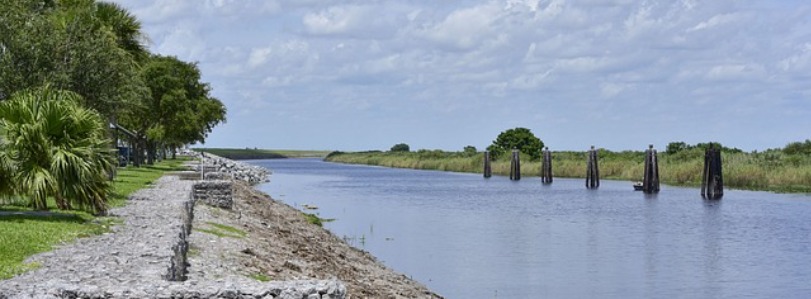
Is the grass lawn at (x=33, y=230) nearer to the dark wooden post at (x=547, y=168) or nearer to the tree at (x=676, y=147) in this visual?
the dark wooden post at (x=547, y=168)

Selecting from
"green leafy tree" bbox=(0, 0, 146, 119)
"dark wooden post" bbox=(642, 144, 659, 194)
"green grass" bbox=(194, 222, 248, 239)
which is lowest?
"green grass" bbox=(194, 222, 248, 239)

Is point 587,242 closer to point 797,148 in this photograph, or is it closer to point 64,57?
point 64,57

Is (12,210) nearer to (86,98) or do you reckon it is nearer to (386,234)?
(86,98)

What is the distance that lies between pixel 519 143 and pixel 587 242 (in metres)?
89.9

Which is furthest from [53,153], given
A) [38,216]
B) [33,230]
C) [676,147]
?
[676,147]

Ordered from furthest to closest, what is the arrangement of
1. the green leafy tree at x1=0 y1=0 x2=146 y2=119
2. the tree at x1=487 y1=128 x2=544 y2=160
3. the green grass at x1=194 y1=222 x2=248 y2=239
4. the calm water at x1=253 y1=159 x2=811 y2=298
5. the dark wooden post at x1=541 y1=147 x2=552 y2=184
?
the tree at x1=487 y1=128 x2=544 y2=160 → the dark wooden post at x1=541 y1=147 x2=552 y2=184 → the green leafy tree at x1=0 y1=0 x2=146 y2=119 → the calm water at x1=253 y1=159 x2=811 y2=298 → the green grass at x1=194 y1=222 x2=248 y2=239

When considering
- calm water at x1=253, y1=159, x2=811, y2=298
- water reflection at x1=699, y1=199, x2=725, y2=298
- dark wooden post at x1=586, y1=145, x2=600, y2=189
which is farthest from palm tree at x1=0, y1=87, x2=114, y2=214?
dark wooden post at x1=586, y1=145, x2=600, y2=189

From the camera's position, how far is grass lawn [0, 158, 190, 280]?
48.3 feet

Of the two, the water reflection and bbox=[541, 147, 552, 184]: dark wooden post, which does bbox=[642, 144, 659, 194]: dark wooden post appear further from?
bbox=[541, 147, 552, 184]: dark wooden post

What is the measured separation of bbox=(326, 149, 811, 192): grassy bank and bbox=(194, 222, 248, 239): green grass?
49475mm

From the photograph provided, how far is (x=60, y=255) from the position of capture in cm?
1528

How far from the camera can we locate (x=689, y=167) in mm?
80438

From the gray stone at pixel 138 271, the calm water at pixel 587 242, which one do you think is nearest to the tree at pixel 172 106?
the calm water at pixel 587 242

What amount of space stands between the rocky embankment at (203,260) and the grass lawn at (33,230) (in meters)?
0.31
